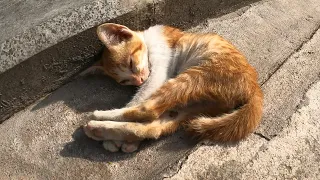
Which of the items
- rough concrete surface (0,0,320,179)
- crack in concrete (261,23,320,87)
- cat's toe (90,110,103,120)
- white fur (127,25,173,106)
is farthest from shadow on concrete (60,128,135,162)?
crack in concrete (261,23,320,87)

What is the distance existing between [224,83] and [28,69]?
1.38m

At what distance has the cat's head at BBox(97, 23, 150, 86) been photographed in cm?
303

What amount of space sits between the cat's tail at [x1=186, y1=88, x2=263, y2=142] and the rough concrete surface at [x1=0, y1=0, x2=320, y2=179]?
59 millimetres

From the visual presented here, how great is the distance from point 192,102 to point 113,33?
32.6 inches

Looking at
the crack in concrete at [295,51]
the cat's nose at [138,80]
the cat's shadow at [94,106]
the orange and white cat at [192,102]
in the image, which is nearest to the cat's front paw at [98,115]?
the orange and white cat at [192,102]

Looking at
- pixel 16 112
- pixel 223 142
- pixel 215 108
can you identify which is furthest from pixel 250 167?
pixel 16 112

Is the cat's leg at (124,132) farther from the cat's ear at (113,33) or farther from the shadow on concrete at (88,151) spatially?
the cat's ear at (113,33)

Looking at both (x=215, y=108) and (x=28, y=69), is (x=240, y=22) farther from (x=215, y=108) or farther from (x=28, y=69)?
(x=28, y=69)

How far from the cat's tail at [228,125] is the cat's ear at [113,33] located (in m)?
0.94

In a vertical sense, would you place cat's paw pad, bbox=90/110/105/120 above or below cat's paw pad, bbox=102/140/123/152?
above

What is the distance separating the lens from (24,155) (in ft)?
8.77

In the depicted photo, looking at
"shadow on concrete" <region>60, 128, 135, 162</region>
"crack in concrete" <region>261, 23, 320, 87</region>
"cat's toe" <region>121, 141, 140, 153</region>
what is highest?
"crack in concrete" <region>261, 23, 320, 87</region>

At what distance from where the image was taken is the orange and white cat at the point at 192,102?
2596 mm

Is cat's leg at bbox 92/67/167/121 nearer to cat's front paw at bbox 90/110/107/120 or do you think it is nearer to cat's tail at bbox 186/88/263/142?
cat's front paw at bbox 90/110/107/120
